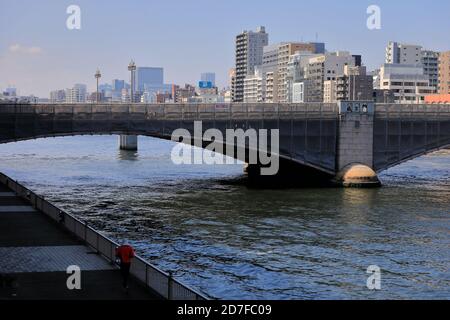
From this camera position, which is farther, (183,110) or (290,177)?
(290,177)

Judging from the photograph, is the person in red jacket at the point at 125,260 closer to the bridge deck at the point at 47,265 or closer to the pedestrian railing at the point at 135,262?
the bridge deck at the point at 47,265

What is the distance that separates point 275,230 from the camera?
5384cm

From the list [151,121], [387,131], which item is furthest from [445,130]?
[151,121]

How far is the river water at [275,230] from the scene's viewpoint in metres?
38.4

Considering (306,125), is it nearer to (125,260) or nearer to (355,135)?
(355,135)

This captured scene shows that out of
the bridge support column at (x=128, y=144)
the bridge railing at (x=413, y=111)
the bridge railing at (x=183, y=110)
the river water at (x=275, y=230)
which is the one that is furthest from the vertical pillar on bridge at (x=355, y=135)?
the bridge support column at (x=128, y=144)

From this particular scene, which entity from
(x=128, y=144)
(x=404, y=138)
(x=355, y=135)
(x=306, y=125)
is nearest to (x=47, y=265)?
(x=306, y=125)

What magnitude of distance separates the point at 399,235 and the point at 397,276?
12.7 m

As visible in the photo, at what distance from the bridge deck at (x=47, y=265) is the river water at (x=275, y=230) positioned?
20.2 ft

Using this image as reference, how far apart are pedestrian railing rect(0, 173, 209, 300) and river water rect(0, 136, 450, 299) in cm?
515

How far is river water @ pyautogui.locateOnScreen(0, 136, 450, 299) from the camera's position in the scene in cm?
3838

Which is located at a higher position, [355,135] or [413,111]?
[413,111]

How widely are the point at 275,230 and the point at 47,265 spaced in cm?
2416
